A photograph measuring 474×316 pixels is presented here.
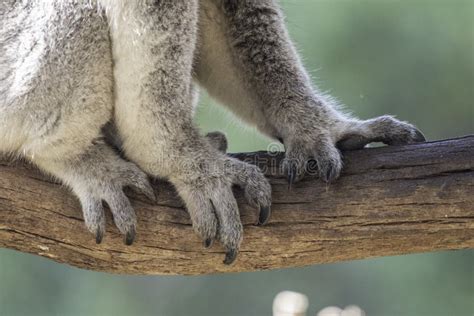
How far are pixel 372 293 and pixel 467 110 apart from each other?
245cm

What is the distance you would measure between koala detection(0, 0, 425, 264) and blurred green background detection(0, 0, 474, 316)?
5450mm

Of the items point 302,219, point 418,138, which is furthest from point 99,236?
point 418,138

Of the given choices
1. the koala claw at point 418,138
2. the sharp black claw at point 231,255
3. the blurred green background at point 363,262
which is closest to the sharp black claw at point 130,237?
the sharp black claw at point 231,255

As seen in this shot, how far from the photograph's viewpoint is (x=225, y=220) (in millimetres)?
3029

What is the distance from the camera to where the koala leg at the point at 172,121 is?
119 inches

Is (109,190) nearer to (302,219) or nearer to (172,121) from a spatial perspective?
(172,121)

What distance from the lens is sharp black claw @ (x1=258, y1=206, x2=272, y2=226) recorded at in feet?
10.0

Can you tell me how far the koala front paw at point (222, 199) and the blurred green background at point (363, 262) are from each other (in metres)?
5.44

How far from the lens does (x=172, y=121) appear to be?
3.10 m

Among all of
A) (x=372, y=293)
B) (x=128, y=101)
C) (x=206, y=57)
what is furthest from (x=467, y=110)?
(x=128, y=101)

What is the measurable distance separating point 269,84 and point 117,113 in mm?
629

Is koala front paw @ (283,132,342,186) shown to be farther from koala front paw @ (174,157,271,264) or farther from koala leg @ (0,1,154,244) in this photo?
koala leg @ (0,1,154,244)

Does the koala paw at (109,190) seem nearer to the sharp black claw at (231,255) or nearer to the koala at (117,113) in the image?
the koala at (117,113)

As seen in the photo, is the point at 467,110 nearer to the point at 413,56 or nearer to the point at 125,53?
the point at 413,56
